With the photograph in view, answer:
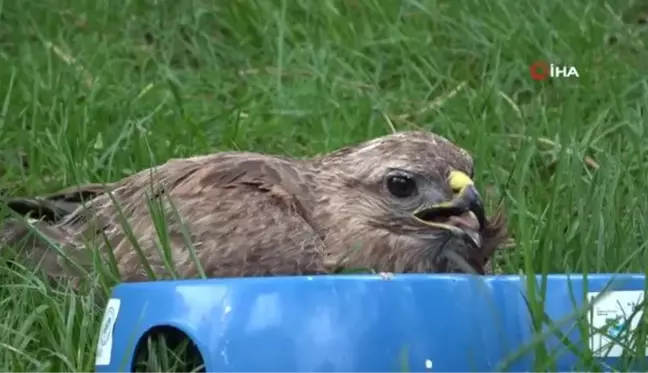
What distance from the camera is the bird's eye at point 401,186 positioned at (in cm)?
365

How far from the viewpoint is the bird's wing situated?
3.33 metres

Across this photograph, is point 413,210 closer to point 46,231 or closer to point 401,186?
point 401,186

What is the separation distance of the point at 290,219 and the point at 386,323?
91cm

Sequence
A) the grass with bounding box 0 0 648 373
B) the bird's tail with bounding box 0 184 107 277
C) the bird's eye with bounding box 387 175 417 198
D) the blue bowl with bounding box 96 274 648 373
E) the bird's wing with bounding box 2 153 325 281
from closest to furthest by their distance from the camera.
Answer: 1. the blue bowl with bounding box 96 274 648 373
2. the bird's wing with bounding box 2 153 325 281
3. the bird's tail with bounding box 0 184 107 277
4. the bird's eye with bounding box 387 175 417 198
5. the grass with bounding box 0 0 648 373

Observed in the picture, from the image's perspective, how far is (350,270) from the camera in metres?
3.46

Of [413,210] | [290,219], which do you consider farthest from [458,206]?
[290,219]

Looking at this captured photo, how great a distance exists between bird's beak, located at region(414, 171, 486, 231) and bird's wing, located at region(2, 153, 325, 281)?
0.31 meters

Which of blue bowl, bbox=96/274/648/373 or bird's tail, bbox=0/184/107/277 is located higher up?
blue bowl, bbox=96/274/648/373

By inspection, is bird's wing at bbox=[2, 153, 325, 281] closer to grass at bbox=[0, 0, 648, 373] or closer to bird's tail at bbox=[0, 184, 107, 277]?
bird's tail at bbox=[0, 184, 107, 277]

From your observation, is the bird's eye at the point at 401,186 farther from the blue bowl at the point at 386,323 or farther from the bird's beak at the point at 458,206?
the blue bowl at the point at 386,323

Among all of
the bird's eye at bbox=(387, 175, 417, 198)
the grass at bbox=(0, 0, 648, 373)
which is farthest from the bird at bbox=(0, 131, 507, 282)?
the grass at bbox=(0, 0, 648, 373)

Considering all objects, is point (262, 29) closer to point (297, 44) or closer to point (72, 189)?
point (297, 44)

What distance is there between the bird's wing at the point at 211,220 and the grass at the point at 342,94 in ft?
0.82

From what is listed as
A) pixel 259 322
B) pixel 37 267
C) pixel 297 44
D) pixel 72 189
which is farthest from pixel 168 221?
pixel 297 44
